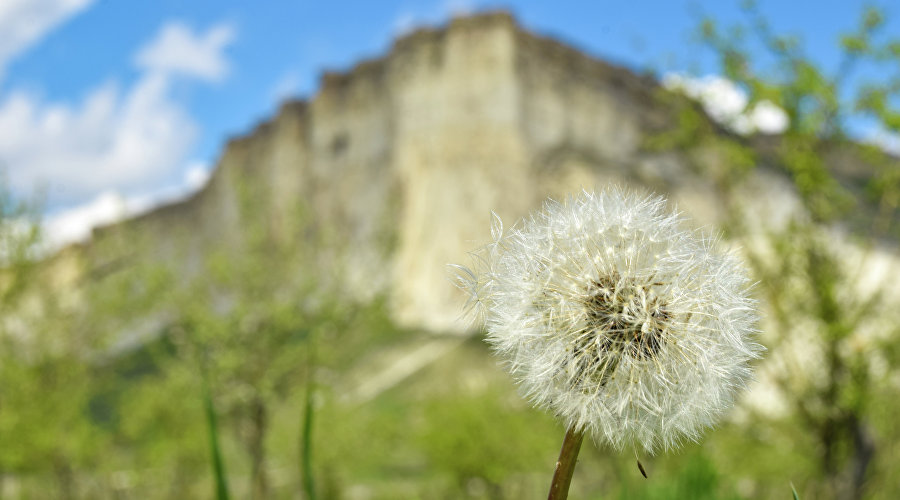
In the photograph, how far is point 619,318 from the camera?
1.54m

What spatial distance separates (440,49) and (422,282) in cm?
1315

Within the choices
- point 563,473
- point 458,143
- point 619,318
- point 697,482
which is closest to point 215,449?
point 563,473

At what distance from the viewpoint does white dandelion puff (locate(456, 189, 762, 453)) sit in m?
1.48

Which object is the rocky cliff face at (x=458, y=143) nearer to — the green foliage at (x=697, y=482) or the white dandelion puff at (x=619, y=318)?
the green foliage at (x=697, y=482)

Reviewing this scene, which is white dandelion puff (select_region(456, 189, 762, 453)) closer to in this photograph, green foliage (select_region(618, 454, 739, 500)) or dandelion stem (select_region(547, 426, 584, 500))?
dandelion stem (select_region(547, 426, 584, 500))

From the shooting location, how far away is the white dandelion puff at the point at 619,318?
1479 mm

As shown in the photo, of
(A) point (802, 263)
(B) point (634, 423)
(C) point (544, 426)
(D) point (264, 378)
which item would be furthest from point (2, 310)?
(B) point (634, 423)

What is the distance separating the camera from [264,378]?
1293 cm

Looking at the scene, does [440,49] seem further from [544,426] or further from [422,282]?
[544,426]

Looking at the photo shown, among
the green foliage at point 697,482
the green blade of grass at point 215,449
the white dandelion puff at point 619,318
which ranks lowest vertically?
the green foliage at point 697,482

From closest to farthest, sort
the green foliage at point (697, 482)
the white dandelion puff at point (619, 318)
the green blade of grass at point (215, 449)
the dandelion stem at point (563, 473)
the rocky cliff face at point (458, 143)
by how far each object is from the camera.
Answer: the dandelion stem at point (563, 473), the white dandelion puff at point (619, 318), the green blade of grass at point (215, 449), the green foliage at point (697, 482), the rocky cliff face at point (458, 143)

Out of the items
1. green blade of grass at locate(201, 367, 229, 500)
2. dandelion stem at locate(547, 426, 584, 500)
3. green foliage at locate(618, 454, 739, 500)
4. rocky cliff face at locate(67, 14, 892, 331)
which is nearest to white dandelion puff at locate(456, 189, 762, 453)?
dandelion stem at locate(547, 426, 584, 500)

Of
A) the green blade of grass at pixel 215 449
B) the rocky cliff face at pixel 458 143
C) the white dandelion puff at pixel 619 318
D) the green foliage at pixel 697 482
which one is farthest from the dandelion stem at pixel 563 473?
the rocky cliff face at pixel 458 143

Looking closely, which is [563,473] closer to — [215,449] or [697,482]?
[215,449]
